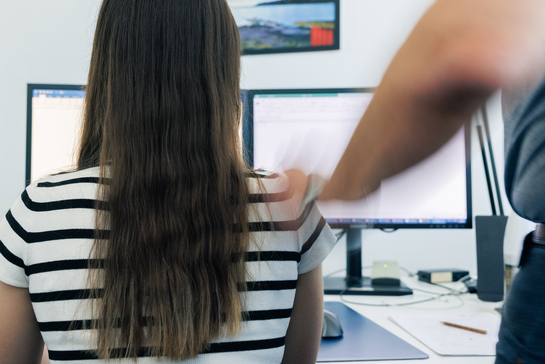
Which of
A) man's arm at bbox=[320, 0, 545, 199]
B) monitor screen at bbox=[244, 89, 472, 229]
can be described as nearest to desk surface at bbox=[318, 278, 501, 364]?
monitor screen at bbox=[244, 89, 472, 229]

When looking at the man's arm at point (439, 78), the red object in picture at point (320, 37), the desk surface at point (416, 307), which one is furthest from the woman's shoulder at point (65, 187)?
the red object in picture at point (320, 37)

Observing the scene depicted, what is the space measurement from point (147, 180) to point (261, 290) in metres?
0.22

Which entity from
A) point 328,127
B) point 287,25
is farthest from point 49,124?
point 287,25

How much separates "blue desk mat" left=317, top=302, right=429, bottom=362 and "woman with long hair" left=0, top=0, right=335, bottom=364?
0.46 ft

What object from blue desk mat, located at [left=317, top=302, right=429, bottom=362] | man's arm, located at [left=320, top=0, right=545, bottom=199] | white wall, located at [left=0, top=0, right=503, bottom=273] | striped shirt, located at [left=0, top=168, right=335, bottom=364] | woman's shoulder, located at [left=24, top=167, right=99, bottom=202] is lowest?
blue desk mat, located at [left=317, top=302, right=429, bottom=362]

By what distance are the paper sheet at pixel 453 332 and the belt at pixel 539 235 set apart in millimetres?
324

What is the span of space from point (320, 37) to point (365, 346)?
1.06 m

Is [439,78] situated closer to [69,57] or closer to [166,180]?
[166,180]

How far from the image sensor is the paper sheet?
624 millimetres

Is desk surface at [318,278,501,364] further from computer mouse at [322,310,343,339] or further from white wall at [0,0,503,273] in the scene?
white wall at [0,0,503,273]

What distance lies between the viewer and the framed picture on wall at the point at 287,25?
4.35ft

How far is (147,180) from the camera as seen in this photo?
50 centimetres

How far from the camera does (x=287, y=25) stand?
134 cm

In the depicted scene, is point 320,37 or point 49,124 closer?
point 49,124
